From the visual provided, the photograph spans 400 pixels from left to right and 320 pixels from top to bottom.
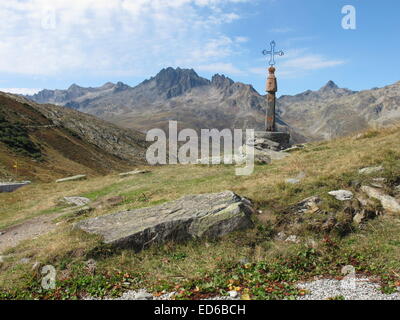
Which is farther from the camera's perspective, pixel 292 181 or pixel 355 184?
pixel 292 181

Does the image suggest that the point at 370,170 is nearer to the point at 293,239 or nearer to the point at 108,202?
the point at 293,239

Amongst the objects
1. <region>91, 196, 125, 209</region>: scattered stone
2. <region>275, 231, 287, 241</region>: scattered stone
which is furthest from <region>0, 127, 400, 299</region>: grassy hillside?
<region>91, 196, 125, 209</region>: scattered stone

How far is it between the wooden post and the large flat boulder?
18337 mm

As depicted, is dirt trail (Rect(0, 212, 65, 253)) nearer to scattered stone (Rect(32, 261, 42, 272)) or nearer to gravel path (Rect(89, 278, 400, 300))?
scattered stone (Rect(32, 261, 42, 272))

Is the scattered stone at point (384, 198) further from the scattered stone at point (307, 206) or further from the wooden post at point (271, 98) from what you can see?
the wooden post at point (271, 98)

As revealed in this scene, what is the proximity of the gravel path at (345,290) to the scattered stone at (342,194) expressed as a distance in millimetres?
4177

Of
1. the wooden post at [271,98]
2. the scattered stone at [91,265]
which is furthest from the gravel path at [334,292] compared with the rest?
the wooden post at [271,98]

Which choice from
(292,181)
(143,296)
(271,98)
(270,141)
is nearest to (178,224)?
(143,296)

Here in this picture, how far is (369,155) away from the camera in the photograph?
14.9 metres

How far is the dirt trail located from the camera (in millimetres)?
14016

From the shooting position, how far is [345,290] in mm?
7461

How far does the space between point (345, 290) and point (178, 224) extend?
206 inches

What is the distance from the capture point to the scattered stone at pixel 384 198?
10834mm
